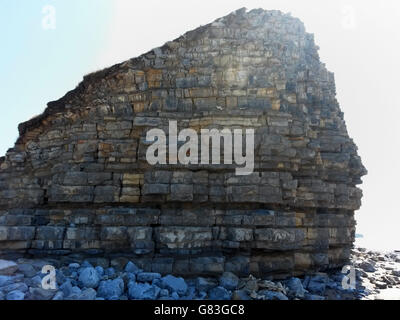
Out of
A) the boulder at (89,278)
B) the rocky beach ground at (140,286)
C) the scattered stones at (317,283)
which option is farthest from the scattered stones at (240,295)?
the boulder at (89,278)

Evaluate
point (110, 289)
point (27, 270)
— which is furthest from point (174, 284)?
point (27, 270)

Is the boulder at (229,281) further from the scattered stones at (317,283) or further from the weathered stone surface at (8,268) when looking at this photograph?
the weathered stone surface at (8,268)

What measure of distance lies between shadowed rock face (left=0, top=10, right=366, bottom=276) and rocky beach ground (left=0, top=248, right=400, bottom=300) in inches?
15.4

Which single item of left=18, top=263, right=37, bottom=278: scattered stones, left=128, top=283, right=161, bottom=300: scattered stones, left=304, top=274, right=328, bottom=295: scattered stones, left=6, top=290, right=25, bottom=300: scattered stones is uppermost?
left=18, top=263, right=37, bottom=278: scattered stones

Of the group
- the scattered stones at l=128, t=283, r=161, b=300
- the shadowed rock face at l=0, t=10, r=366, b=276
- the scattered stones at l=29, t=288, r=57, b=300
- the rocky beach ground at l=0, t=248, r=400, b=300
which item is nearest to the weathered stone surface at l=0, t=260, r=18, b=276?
the rocky beach ground at l=0, t=248, r=400, b=300

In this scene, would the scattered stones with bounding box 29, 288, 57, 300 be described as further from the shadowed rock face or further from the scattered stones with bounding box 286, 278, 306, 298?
the scattered stones with bounding box 286, 278, 306, 298

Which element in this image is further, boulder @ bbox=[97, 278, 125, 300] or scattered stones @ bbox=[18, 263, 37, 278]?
scattered stones @ bbox=[18, 263, 37, 278]

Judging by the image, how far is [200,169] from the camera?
25.0 feet

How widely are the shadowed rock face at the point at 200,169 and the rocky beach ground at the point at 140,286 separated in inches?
15.4

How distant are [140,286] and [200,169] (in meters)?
3.16

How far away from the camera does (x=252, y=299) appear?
5938mm

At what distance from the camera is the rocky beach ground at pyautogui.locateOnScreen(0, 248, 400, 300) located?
5801 millimetres
